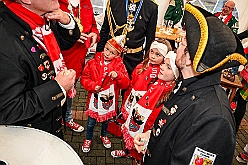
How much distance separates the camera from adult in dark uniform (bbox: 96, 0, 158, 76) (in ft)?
9.29

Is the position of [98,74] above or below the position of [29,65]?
below

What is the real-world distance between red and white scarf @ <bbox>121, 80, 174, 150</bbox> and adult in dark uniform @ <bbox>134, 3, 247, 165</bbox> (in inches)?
28.6

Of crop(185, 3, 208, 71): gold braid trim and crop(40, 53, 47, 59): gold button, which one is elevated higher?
crop(185, 3, 208, 71): gold braid trim

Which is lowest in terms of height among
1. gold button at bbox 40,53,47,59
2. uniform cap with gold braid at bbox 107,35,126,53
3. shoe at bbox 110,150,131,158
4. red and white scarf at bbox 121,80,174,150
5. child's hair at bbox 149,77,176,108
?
shoe at bbox 110,150,131,158

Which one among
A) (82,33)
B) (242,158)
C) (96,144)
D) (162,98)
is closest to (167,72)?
(162,98)

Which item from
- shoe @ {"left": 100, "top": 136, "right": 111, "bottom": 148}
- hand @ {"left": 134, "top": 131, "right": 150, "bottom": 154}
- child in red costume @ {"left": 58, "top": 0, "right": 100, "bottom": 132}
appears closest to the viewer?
hand @ {"left": 134, "top": 131, "right": 150, "bottom": 154}

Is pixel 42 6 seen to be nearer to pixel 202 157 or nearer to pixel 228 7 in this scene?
pixel 202 157

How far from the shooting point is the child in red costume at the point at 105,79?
8.00ft

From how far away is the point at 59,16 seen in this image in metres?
1.68

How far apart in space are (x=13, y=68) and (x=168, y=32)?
14.3ft

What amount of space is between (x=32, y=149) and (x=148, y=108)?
1250 millimetres

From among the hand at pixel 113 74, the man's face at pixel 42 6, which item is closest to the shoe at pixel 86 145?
the hand at pixel 113 74

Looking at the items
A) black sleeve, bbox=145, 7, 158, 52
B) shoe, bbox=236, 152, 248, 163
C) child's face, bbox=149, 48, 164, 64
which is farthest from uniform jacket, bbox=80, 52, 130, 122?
shoe, bbox=236, 152, 248, 163

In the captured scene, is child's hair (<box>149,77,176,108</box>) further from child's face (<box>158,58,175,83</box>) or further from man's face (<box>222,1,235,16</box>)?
man's face (<box>222,1,235,16</box>)
